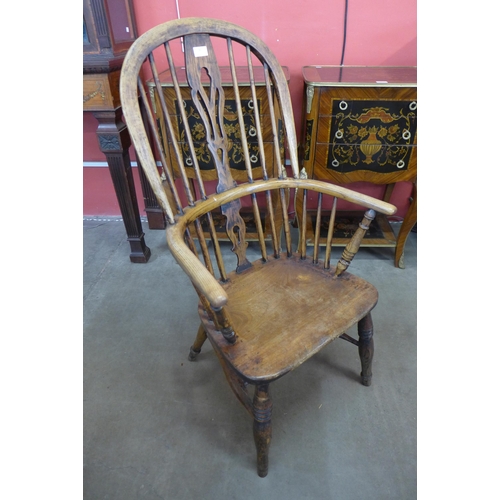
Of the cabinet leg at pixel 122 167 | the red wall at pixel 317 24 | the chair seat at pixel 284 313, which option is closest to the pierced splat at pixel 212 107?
the chair seat at pixel 284 313

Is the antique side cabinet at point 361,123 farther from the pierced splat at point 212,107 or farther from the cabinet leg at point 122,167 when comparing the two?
the cabinet leg at point 122,167

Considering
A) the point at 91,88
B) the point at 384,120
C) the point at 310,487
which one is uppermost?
the point at 91,88

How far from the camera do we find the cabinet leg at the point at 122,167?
1.62m

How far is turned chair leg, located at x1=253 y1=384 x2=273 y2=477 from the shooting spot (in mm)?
908

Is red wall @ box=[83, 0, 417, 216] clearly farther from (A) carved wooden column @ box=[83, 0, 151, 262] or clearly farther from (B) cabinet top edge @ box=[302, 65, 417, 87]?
(A) carved wooden column @ box=[83, 0, 151, 262]

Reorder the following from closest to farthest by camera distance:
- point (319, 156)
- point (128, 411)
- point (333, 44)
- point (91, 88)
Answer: point (128, 411), point (91, 88), point (319, 156), point (333, 44)

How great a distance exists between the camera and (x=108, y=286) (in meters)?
1.90

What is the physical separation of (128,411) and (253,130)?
1.35 m

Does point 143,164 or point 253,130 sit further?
point 253,130

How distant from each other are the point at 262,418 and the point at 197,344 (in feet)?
1.78

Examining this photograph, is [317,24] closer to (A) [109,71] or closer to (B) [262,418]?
(A) [109,71]

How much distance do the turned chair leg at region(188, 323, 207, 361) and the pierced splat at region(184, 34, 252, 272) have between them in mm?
393

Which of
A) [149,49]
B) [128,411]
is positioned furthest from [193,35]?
[128,411]

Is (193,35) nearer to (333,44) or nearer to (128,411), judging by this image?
(333,44)
